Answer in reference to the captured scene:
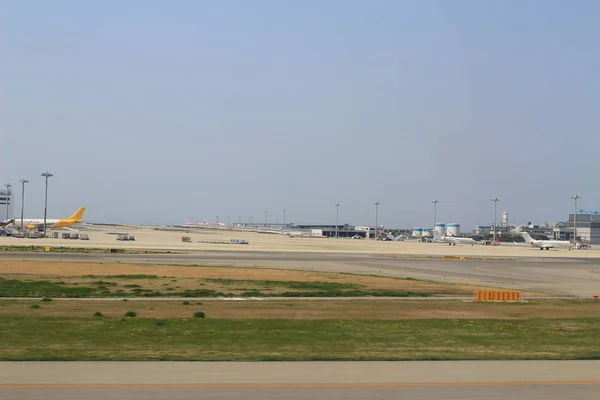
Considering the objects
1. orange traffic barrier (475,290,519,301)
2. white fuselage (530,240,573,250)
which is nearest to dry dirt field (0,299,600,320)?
orange traffic barrier (475,290,519,301)

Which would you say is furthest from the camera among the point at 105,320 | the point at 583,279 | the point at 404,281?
the point at 583,279

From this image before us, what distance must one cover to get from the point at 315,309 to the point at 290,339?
39.2 feet

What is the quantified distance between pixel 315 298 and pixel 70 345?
2136 centimetres

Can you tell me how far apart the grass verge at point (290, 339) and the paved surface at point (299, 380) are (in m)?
1.32

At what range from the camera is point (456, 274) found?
65.6m

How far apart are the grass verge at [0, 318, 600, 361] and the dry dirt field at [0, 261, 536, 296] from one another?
17447 mm

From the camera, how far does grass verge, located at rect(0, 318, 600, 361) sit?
1770cm

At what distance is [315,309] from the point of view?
108ft

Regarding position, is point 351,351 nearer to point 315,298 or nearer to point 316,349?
point 316,349

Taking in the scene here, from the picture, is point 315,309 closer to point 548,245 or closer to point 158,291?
point 158,291

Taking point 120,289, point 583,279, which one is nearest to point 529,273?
point 583,279

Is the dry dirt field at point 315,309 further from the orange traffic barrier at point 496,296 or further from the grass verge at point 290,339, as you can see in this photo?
the grass verge at point 290,339

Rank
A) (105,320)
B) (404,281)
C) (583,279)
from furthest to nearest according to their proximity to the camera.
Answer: (583,279) < (404,281) < (105,320)

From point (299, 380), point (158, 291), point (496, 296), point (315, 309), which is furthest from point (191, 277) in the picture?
point (299, 380)
